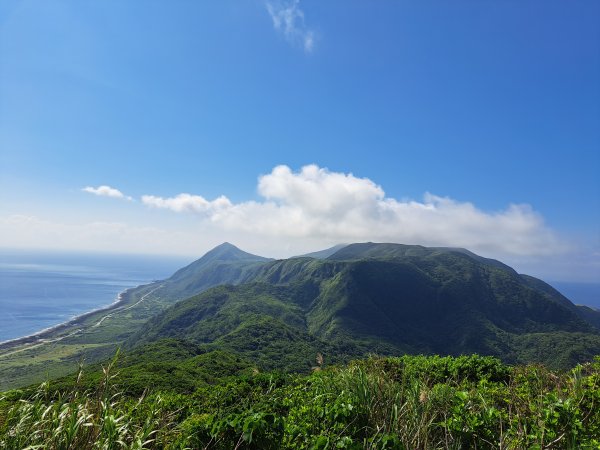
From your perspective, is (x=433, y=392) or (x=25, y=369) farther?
(x=25, y=369)

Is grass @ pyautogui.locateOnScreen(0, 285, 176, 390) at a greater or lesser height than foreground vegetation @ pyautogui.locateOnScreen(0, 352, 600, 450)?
lesser

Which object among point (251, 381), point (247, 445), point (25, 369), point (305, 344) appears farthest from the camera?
point (305, 344)

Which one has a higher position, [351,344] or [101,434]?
[101,434]

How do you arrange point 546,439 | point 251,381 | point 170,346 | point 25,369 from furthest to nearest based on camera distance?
1. point 25,369
2. point 170,346
3. point 251,381
4. point 546,439

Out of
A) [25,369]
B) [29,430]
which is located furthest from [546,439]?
[25,369]

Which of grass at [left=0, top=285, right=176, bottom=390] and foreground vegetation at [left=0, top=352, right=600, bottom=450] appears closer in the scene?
foreground vegetation at [left=0, top=352, right=600, bottom=450]

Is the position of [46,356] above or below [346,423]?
below

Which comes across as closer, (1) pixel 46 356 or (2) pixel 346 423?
(2) pixel 346 423

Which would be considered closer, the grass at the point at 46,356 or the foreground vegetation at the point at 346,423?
the foreground vegetation at the point at 346,423

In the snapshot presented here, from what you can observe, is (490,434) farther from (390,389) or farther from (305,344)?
(305,344)

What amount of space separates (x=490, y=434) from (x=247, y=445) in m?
4.24

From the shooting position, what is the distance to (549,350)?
192m

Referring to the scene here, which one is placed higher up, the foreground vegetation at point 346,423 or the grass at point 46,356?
the foreground vegetation at point 346,423

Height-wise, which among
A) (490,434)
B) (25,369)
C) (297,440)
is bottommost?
(25,369)
